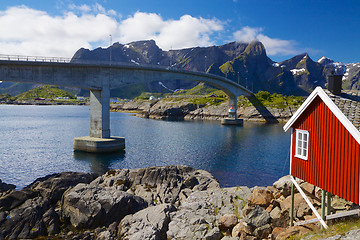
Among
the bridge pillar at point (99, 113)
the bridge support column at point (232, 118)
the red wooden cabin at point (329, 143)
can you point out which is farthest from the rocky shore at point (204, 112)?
the red wooden cabin at point (329, 143)

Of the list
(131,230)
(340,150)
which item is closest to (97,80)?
(131,230)

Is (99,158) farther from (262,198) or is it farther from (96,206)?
(262,198)

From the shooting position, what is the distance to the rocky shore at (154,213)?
43.8 feet

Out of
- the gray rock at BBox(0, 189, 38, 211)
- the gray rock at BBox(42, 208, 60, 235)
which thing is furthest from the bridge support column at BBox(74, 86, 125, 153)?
the gray rock at BBox(42, 208, 60, 235)

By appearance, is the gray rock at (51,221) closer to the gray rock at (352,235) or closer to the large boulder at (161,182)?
the large boulder at (161,182)

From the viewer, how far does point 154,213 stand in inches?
615

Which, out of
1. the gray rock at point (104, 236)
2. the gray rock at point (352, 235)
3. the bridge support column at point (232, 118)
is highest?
the bridge support column at point (232, 118)

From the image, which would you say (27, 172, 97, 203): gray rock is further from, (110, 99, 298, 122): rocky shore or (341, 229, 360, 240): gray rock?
(110, 99, 298, 122): rocky shore

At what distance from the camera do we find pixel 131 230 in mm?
14477

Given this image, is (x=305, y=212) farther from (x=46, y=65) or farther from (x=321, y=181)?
(x=46, y=65)

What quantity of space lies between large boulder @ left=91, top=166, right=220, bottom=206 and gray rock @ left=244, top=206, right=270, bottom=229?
724 cm

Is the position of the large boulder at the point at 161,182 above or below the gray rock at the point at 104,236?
above

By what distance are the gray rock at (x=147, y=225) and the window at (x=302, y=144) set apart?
8120 mm

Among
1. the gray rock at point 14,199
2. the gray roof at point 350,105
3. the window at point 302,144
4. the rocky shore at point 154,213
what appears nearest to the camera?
the gray roof at point 350,105
